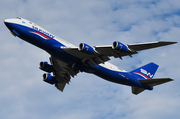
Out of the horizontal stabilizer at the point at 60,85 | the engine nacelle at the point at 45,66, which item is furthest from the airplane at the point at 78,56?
the horizontal stabilizer at the point at 60,85

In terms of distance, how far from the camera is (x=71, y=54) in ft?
121

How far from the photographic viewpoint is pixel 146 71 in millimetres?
48062

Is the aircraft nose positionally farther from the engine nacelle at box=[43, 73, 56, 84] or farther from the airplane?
the engine nacelle at box=[43, 73, 56, 84]

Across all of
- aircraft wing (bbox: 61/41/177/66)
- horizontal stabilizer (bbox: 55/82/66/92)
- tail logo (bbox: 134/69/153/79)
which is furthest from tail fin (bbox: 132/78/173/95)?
horizontal stabilizer (bbox: 55/82/66/92)

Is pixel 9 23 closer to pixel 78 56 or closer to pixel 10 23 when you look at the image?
pixel 10 23

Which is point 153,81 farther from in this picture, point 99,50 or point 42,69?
point 42,69

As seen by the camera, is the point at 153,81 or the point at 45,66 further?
the point at 153,81

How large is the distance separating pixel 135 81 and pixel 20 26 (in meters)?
20.8

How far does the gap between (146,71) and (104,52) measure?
1477 centimetres

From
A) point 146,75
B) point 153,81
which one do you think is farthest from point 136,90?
point 153,81

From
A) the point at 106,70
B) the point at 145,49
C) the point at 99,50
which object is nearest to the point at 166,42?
the point at 145,49

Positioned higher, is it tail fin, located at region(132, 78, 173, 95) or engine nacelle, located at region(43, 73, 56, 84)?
engine nacelle, located at region(43, 73, 56, 84)

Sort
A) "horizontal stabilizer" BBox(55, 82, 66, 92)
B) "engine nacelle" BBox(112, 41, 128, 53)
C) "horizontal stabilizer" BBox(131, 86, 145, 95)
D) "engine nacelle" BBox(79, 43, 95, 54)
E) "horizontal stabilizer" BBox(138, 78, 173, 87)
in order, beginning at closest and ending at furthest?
"engine nacelle" BBox(112, 41, 128, 53) < "engine nacelle" BBox(79, 43, 95, 54) < "horizontal stabilizer" BBox(138, 78, 173, 87) < "horizontal stabilizer" BBox(131, 86, 145, 95) < "horizontal stabilizer" BBox(55, 82, 66, 92)

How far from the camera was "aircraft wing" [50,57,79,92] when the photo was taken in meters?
41.6
